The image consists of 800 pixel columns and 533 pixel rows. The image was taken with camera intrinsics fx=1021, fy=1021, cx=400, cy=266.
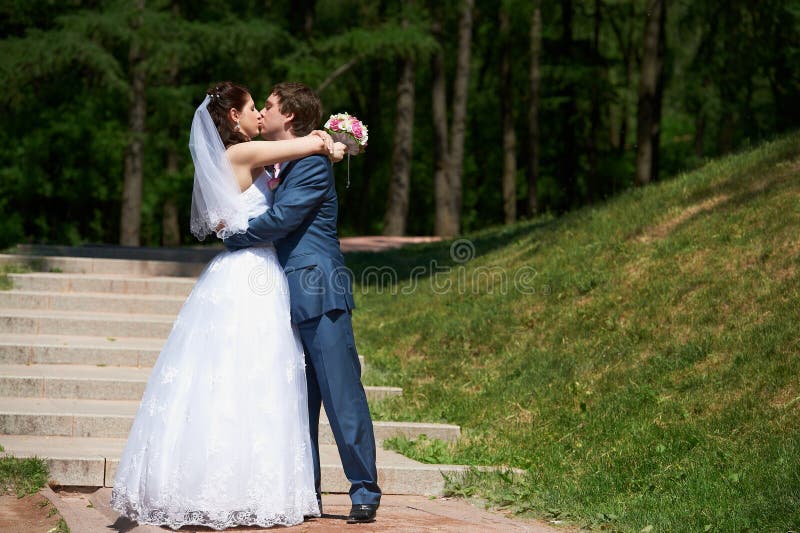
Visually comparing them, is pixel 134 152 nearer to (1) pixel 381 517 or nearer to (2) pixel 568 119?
(2) pixel 568 119

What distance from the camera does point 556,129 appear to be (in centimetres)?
Answer: 3881

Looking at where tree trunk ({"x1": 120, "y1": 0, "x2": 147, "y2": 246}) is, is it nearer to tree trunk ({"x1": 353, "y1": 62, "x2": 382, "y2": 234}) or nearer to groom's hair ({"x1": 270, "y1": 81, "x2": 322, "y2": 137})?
tree trunk ({"x1": 353, "y1": 62, "x2": 382, "y2": 234})

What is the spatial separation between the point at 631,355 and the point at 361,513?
3788 mm

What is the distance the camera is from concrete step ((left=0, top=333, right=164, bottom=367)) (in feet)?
30.9

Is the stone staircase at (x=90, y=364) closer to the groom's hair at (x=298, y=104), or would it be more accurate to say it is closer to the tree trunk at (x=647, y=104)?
the groom's hair at (x=298, y=104)

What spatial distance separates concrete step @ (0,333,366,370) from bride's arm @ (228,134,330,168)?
414cm

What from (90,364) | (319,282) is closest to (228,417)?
(319,282)

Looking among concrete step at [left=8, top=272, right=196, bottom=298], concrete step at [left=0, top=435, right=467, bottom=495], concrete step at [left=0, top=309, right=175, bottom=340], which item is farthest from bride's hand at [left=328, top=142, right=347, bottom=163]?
concrete step at [left=8, top=272, right=196, bottom=298]

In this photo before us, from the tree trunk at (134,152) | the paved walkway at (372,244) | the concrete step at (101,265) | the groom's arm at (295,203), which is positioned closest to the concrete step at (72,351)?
the concrete step at (101,265)

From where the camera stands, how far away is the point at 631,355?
890cm

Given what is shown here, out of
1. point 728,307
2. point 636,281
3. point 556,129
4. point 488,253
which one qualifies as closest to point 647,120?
point 488,253

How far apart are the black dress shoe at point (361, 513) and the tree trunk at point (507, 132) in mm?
24255

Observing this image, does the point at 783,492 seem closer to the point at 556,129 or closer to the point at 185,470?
the point at 185,470

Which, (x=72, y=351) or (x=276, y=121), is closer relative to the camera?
(x=276, y=121)
